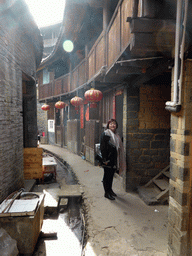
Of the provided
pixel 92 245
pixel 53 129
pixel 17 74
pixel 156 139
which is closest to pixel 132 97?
pixel 156 139

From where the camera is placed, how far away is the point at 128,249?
11.4ft

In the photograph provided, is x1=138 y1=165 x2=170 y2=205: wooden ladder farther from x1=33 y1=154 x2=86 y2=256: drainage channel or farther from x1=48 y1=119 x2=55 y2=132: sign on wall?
x1=48 y1=119 x2=55 y2=132: sign on wall

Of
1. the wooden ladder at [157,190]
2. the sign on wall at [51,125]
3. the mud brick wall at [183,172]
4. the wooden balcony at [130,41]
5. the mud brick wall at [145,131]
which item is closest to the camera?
the mud brick wall at [183,172]

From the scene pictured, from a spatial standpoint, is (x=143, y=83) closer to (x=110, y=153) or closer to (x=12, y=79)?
(x=110, y=153)

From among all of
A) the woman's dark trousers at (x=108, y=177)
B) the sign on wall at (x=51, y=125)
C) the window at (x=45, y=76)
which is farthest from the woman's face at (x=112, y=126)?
the window at (x=45, y=76)

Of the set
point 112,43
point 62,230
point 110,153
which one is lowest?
point 62,230

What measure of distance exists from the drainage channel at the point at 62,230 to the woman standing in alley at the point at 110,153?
3.62 feet

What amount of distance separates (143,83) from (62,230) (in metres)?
4.55

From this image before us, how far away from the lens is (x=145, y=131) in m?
6.08

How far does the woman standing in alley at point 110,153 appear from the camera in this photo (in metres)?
5.33

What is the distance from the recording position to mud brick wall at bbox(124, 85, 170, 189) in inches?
236

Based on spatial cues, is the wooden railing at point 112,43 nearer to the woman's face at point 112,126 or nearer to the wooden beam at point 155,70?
the wooden beam at point 155,70

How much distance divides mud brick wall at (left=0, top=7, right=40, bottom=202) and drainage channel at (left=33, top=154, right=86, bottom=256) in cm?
127

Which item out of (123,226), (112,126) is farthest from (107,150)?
(123,226)
